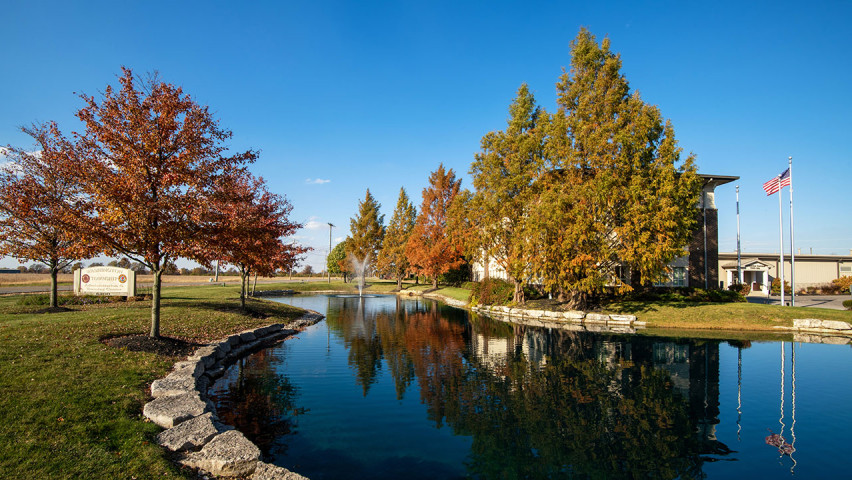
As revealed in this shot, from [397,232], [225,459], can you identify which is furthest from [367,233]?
[225,459]

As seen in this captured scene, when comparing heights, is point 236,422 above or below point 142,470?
below

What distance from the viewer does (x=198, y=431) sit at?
24.0ft

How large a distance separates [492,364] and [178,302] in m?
18.3

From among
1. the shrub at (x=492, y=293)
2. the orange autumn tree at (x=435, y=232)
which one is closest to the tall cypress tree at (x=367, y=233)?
the orange autumn tree at (x=435, y=232)

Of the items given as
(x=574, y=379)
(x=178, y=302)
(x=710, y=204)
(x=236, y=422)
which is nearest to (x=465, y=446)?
(x=236, y=422)

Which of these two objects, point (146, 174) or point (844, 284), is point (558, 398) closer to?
point (146, 174)

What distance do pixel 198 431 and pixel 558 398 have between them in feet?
27.4

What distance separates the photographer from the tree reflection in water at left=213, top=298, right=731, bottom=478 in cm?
772

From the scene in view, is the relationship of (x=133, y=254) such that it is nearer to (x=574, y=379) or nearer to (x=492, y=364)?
(x=492, y=364)

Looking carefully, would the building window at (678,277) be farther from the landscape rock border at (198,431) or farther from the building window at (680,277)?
the landscape rock border at (198,431)

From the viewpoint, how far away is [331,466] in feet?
24.0

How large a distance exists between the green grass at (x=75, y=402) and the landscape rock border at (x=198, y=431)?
284 millimetres

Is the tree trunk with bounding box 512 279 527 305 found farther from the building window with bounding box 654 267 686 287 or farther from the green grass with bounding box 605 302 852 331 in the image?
the building window with bounding box 654 267 686 287

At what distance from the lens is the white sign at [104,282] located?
82.8 feet
